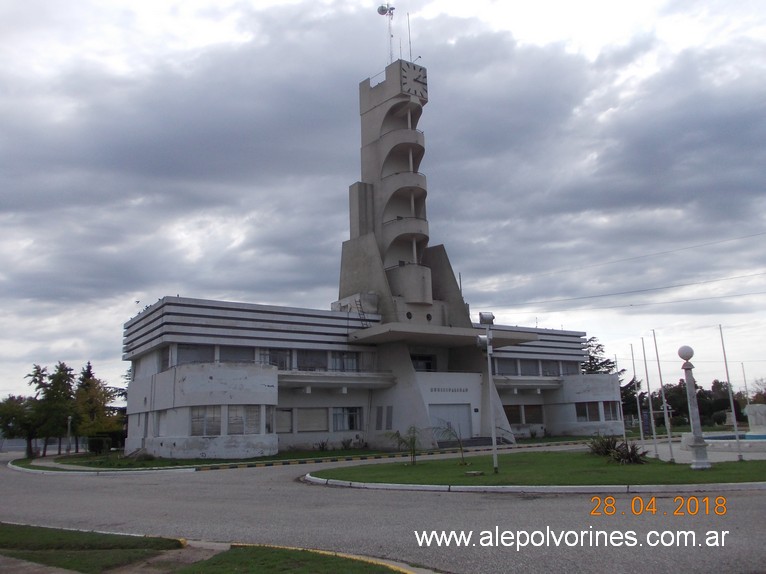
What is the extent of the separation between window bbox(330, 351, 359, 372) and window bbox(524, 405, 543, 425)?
1884cm

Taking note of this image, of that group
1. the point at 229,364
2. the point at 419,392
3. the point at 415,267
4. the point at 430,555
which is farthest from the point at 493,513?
the point at 415,267

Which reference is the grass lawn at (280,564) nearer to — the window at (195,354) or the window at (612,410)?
the window at (195,354)

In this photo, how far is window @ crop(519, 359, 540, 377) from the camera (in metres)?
61.6

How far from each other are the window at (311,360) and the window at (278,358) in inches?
34.0

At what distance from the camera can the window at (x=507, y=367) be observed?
59.4 metres

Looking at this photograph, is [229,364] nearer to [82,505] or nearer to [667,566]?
[82,505]

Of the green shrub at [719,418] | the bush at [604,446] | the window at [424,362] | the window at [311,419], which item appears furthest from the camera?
the green shrub at [719,418]

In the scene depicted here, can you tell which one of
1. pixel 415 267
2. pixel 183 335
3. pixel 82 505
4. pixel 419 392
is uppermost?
pixel 415 267

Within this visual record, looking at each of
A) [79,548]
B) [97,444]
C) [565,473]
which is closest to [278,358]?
[97,444]

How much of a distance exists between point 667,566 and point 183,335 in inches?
1469

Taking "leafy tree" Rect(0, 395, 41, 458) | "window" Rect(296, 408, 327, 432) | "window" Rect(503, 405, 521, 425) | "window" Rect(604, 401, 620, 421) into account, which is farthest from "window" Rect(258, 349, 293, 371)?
Answer: "window" Rect(604, 401, 620, 421)

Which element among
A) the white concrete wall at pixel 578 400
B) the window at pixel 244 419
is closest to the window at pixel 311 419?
the window at pixel 244 419

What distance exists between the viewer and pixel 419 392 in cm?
4491

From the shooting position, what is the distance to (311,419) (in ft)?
150
